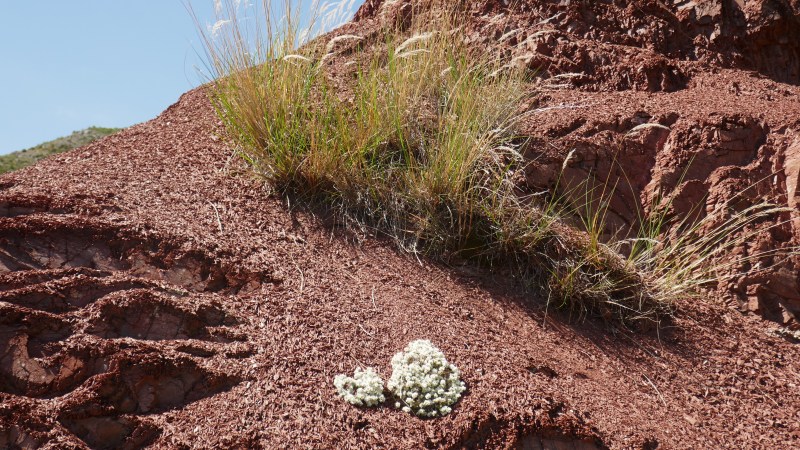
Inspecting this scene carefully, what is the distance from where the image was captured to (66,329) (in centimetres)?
383

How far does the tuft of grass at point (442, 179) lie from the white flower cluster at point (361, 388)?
1396 mm

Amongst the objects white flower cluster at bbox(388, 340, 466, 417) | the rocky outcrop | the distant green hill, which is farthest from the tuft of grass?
the distant green hill

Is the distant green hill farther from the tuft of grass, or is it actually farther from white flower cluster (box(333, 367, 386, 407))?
white flower cluster (box(333, 367, 386, 407))

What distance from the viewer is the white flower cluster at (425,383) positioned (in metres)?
3.69

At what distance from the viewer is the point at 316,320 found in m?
4.14

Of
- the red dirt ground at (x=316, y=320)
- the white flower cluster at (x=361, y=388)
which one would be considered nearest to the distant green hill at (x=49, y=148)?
the red dirt ground at (x=316, y=320)

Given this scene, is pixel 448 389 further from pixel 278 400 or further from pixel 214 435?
pixel 214 435

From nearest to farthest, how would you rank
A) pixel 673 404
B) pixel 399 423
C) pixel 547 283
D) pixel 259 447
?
pixel 259 447 < pixel 399 423 < pixel 673 404 < pixel 547 283

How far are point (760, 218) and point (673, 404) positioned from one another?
2.03m

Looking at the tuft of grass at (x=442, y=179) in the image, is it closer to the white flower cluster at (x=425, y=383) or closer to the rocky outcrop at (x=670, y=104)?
the rocky outcrop at (x=670, y=104)

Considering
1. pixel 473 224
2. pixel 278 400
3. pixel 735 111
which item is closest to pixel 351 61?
pixel 473 224

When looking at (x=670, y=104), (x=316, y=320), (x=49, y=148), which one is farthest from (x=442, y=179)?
(x=49, y=148)

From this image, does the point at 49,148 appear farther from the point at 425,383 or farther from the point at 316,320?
the point at 425,383

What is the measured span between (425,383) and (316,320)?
761mm
